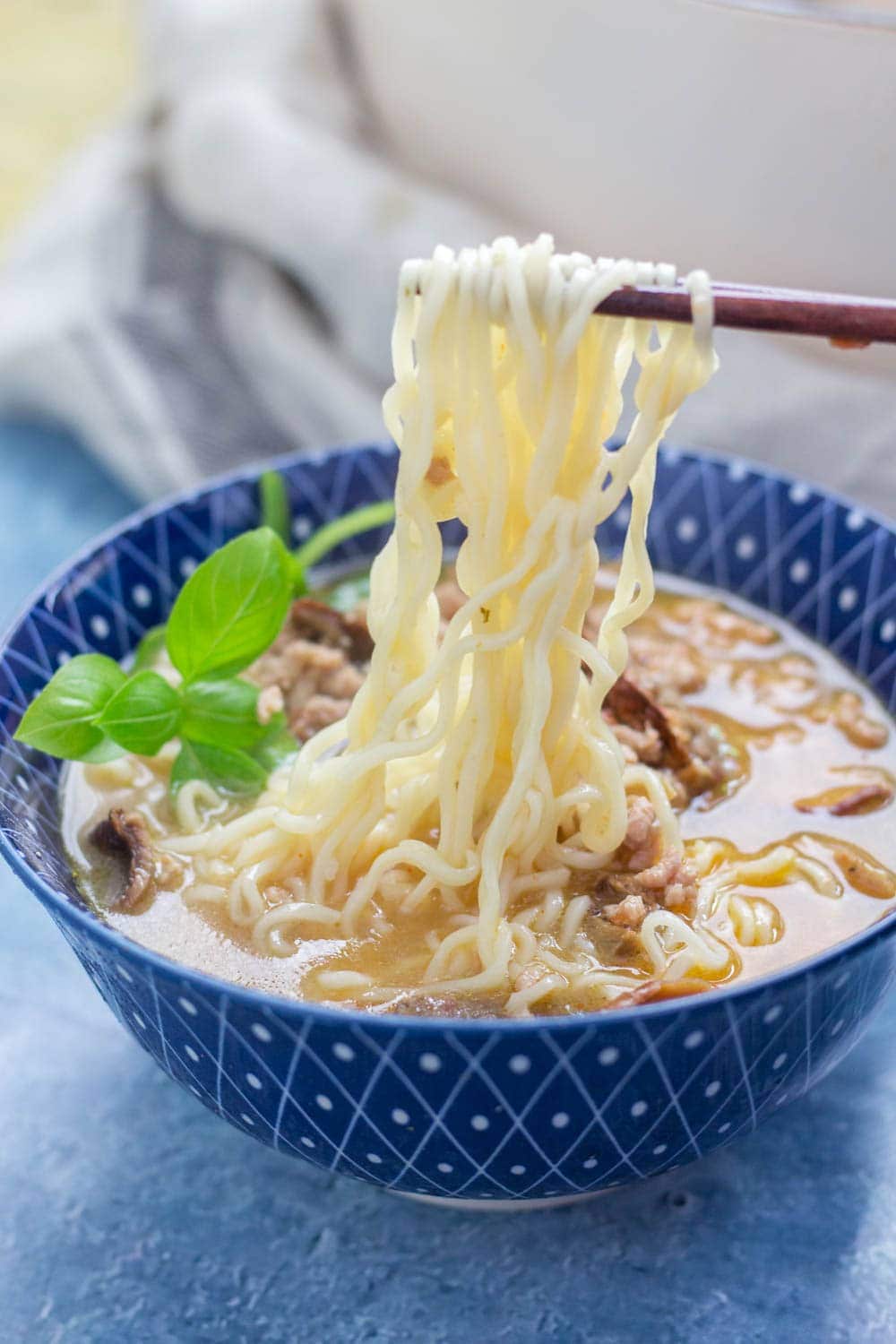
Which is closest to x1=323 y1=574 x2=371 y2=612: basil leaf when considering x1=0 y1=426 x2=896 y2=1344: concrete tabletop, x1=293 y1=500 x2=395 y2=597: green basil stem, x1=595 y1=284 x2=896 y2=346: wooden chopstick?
x1=293 y1=500 x2=395 y2=597: green basil stem

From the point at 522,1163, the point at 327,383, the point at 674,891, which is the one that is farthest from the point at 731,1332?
the point at 327,383

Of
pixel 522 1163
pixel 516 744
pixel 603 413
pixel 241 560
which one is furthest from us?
pixel 241 560

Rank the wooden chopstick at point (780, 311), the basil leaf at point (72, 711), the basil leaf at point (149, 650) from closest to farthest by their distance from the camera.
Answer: the wooden chopstick at point (780, 311) → the basil leaf at point (72, 711) → the basil leaf at point (149, 650)

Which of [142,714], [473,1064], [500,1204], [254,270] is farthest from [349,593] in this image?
[473,1064]

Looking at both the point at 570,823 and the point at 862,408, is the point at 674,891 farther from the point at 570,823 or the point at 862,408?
the point at 862,408

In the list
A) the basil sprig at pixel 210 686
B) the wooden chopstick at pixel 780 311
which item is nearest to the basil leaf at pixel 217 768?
the basil sprig at pixel 210 686

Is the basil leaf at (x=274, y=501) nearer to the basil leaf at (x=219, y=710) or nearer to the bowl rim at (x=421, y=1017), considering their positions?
the basil leaf at (x=219, y=710)
